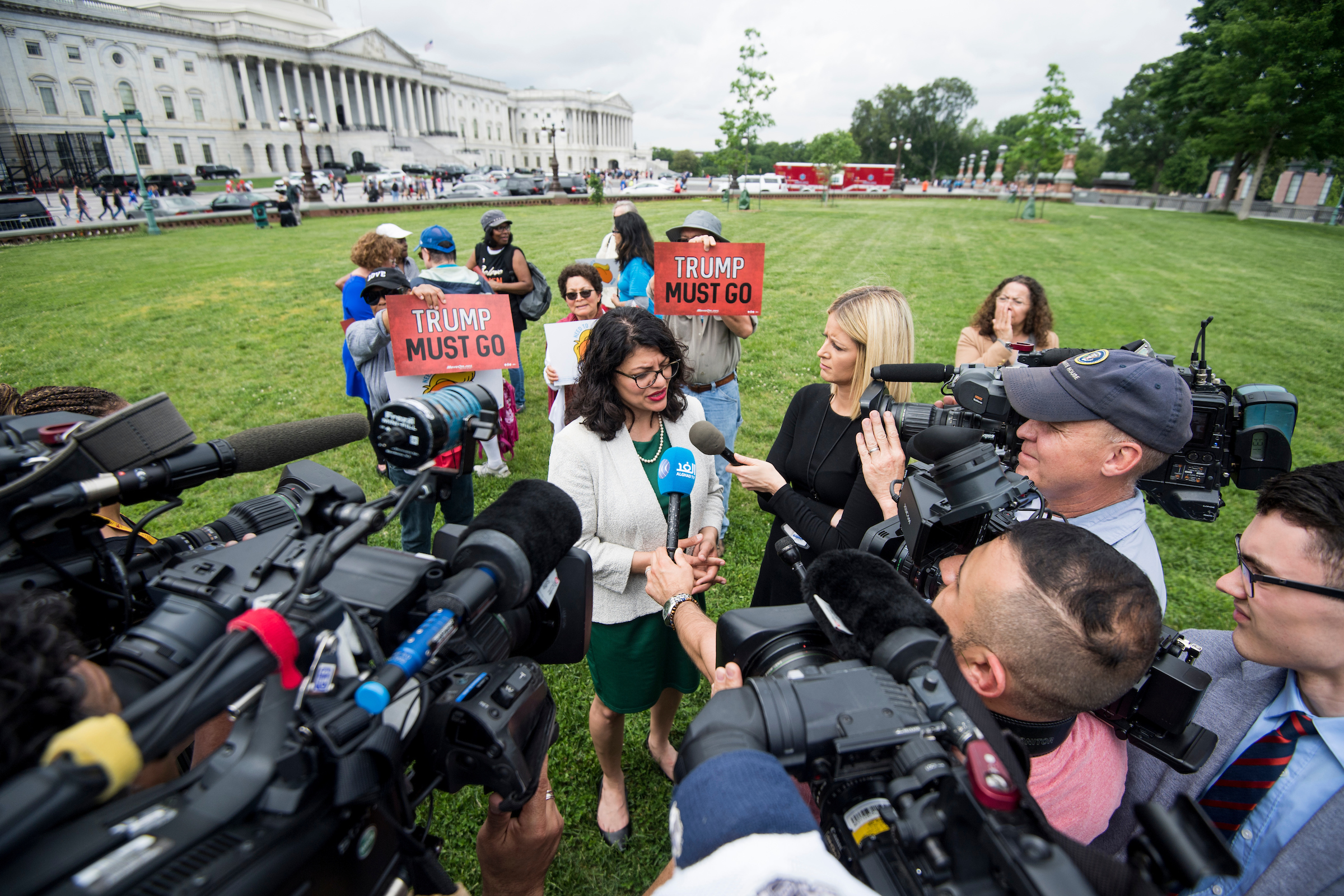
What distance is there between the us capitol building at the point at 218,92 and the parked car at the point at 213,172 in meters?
5.95

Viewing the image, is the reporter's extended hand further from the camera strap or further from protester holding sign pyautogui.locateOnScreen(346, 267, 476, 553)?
protester holding sign pyautogui.locateOnScreen(346, 267, 476, 553)

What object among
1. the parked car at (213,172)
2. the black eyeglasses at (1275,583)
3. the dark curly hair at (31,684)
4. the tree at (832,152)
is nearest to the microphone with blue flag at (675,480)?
the dark curly hair at (31,684)

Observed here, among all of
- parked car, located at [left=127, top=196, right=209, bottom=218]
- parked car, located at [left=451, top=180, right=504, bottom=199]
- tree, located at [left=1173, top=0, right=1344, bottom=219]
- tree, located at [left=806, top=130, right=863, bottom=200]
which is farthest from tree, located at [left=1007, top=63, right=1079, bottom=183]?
parked car, located at [left=127, top=196, right=209, bottom=218]

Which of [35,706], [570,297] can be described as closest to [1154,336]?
[570,297]

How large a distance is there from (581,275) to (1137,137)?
287 ft

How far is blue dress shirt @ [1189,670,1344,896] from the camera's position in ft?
4.75

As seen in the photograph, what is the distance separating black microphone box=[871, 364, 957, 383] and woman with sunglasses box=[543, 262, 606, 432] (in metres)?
2.77

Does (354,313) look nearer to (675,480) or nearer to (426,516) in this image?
(426,516)

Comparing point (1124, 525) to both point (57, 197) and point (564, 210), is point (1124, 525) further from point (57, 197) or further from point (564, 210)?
point (57, 197)

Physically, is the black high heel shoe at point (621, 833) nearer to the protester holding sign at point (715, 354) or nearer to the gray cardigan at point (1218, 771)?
the gray cardigan at point (1218, 771)

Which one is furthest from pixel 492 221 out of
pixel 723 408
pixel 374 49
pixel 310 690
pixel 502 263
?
pixel 374 49

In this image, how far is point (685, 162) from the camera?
10181cm

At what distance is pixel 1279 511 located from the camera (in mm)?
1607

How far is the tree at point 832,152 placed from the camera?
2014 inches
